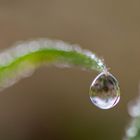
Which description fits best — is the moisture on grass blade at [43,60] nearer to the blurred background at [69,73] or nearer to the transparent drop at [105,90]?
the transparent drop at [105,90]

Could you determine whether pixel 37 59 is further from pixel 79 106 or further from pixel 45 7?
pixel 45 7

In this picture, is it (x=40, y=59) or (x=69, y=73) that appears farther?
(x=69, y=73)

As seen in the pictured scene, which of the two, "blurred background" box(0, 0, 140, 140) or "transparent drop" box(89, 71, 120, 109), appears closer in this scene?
"transparent drop" box(89, 71, 120, 109)

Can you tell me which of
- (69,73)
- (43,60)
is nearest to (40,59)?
(43,60)

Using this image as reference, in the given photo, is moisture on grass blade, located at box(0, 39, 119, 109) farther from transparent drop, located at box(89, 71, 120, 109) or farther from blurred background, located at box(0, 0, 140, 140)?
blurred background, located at box(0, 0, 140, 140)

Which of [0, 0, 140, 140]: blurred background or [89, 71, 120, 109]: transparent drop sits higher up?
[0, 0, 140, 140]: blurred background

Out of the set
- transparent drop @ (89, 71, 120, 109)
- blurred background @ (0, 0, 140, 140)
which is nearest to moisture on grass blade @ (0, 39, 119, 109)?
transparent drop @ (89, 71, 120, 109)

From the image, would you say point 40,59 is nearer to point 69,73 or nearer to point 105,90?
point 105,90

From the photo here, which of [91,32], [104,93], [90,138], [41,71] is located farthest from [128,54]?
[104,93]
